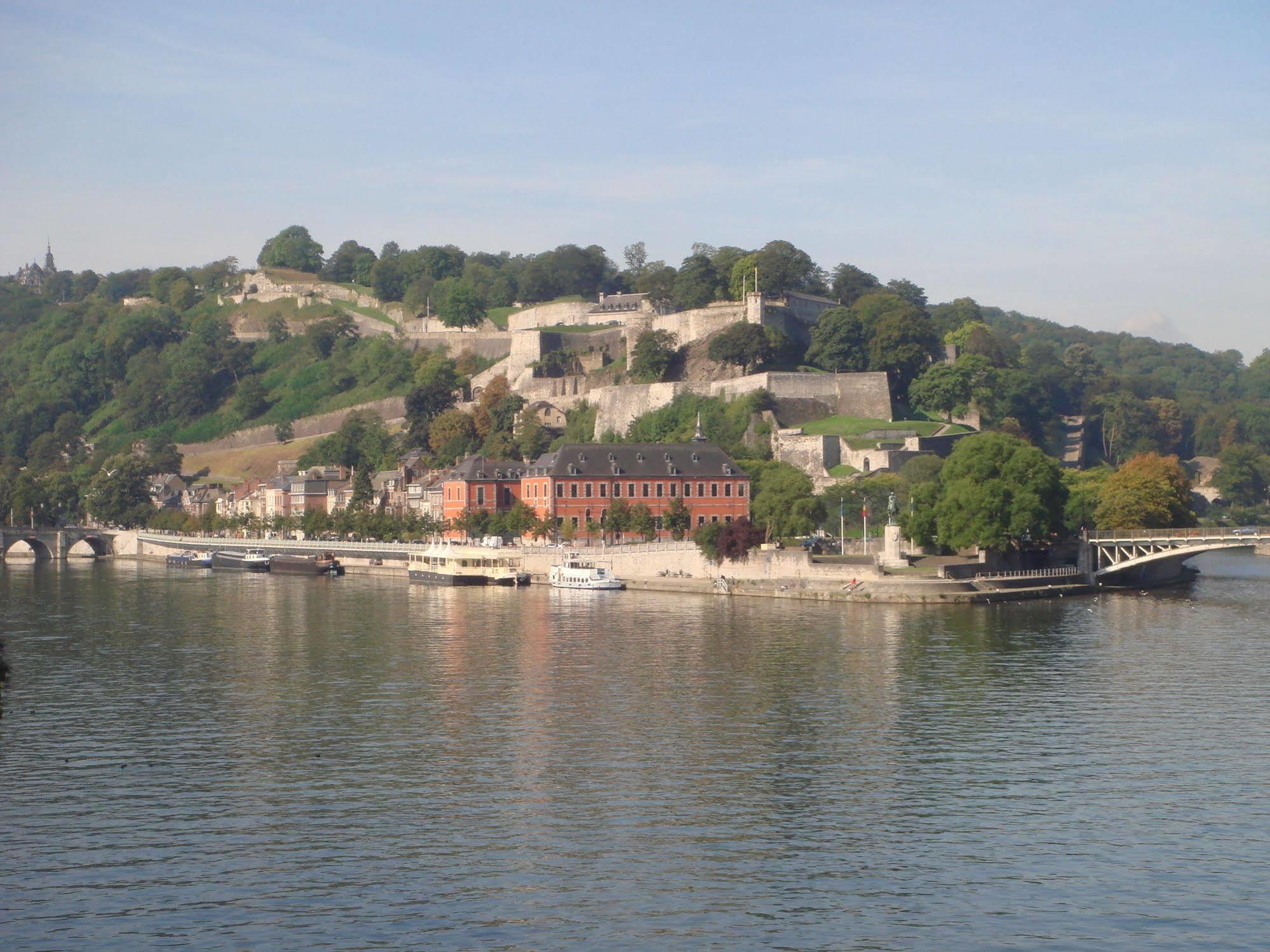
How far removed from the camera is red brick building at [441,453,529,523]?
7188 centimetres

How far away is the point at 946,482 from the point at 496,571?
716 inches

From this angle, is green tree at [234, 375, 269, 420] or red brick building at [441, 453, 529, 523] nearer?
red brick building at [441, 453, 529, 523]

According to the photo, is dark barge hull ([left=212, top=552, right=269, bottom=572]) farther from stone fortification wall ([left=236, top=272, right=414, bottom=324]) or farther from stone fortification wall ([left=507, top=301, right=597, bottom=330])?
stone fortification wall ([left=236, top=272, right=414, bottom=324])

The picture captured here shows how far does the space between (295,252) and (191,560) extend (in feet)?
220

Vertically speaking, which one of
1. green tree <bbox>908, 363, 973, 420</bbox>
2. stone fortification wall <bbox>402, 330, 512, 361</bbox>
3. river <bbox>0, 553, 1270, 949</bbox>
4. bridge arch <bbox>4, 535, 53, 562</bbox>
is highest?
stone fortification wall <bbox>402, 330, 512, 361</bbox>

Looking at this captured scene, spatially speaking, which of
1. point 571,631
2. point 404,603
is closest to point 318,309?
point 404,603

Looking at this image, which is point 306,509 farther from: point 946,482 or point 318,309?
Answer: point 946,482

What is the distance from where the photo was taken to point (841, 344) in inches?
3007

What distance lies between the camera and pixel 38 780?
21312mm

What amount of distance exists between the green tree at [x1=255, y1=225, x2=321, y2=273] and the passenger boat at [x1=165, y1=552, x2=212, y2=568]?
62800 millimetres

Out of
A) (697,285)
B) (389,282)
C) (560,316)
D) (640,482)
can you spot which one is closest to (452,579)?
(640,482)

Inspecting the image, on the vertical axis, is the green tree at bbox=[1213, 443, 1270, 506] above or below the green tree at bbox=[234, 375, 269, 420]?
below

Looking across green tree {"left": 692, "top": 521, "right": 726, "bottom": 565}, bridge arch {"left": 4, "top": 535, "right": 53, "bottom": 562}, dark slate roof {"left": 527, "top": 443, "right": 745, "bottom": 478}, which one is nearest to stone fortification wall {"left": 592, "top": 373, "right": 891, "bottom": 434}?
dark slate roof {"left": 527, "top": 443, "right": 745, "bottom": 478}

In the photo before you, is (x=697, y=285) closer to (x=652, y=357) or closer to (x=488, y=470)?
(x=652, y=357)
